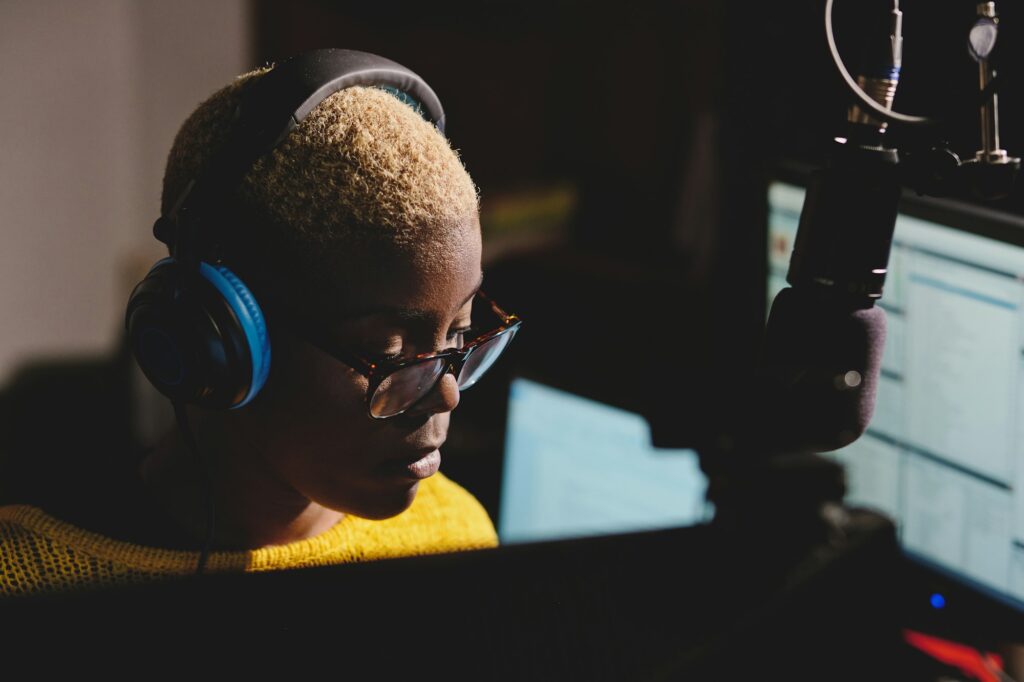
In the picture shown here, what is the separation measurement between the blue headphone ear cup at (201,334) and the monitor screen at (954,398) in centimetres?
59

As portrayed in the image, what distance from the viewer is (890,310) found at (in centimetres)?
97

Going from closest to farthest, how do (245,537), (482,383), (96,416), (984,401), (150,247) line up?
(245,537)
(984,401)
(482,383)
(96,416)
(150,247)

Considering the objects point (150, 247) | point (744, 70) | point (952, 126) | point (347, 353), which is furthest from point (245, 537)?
point (150, 247)

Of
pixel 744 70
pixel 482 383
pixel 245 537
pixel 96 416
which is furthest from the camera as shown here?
pixel 96 416

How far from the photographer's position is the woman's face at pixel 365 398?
654 mm

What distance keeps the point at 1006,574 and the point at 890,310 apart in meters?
0.25

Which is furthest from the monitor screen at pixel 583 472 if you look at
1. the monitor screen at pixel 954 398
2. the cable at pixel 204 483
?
the cable at pixel 204 483

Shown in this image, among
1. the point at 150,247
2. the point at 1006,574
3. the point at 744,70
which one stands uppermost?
the point at 744,70

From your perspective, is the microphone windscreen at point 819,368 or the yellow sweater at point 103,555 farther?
the yellow sweater at point 103,555

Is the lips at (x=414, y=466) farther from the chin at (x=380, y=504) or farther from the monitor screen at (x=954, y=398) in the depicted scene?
the monitor screen at (x=954, y=398)

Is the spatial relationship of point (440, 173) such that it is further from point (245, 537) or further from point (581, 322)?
point (581, 322)

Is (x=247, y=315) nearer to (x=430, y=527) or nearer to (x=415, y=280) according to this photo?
(x=415, y=280)

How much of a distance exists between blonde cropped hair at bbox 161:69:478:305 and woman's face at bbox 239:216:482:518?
2 centimetres

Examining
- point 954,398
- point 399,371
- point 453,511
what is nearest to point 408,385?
point 399,371
